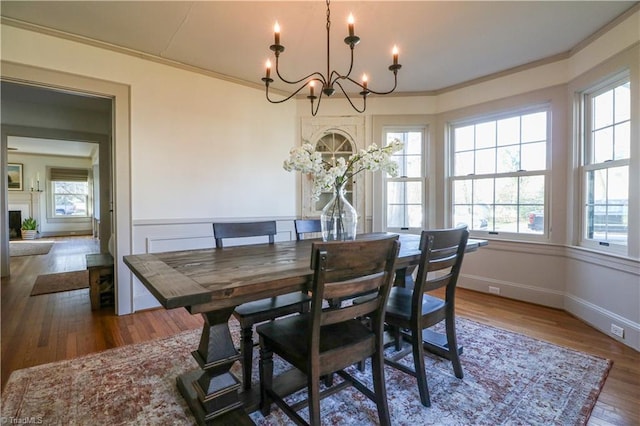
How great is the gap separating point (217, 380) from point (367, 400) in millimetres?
816

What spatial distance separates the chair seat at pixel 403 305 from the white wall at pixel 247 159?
1.66m

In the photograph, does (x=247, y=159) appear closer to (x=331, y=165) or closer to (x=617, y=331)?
(x=331, y=165)

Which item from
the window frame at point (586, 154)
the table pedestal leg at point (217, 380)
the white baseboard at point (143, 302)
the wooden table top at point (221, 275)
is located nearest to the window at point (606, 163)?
the window frame at point (586, 154)

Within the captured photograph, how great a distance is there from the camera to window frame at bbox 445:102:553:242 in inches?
126

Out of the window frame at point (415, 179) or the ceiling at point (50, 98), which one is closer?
the ceiling at point (50, 98)

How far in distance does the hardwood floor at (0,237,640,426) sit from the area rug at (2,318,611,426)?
0.11 m

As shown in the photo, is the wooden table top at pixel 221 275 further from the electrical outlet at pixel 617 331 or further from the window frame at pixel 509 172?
the window frame at pixel 509 172

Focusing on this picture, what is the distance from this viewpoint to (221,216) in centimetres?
357

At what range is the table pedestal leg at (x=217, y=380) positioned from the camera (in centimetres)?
143

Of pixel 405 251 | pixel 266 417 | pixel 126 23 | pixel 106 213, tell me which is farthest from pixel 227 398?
pixel 106 213

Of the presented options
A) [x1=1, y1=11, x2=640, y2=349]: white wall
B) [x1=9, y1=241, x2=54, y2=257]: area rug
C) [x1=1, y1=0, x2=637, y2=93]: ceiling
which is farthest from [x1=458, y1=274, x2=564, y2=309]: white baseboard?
[x1=9, y1=241, x2=54, y2=257]: area rug

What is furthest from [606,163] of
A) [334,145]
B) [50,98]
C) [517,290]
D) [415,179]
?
[50,98]

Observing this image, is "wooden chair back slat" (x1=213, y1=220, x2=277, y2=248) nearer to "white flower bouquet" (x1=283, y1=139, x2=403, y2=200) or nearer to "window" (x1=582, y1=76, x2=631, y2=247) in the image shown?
"white flower bouquet" (x1=283, y1=139, x2=403, y2=200)

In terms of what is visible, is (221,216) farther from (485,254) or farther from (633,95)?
(633,95)
